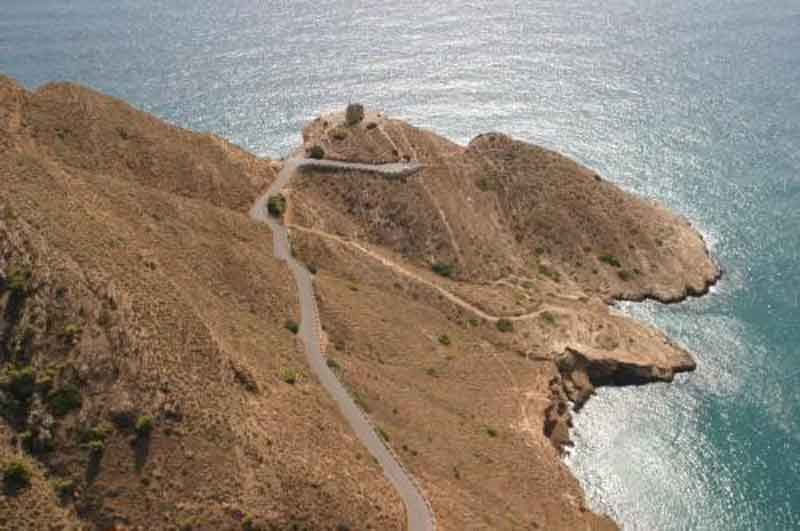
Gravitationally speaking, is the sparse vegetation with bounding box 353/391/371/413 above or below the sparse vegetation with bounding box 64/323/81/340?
below

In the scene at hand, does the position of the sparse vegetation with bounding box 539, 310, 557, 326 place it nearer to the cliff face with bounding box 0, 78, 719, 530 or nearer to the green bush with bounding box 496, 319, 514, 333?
the cliff face with bounding box 0, 78, 719, 530

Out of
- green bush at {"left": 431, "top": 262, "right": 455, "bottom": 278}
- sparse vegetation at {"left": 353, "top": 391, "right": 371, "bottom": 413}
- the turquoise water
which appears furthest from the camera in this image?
green bush at {"left": 431, "top": 262, "right": 455, "bottom": 278}

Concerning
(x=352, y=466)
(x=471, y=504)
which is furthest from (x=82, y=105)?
(x=471, y=504)

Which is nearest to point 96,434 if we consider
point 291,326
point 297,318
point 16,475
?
point 16,475

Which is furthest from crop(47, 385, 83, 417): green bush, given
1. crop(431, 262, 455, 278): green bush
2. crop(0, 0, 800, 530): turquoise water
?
crop(431, 262, 455, 278): green bush

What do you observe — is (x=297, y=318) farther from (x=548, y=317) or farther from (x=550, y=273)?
(x=550, y=273)

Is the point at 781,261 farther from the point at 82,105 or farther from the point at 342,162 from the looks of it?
the point at 82,105
